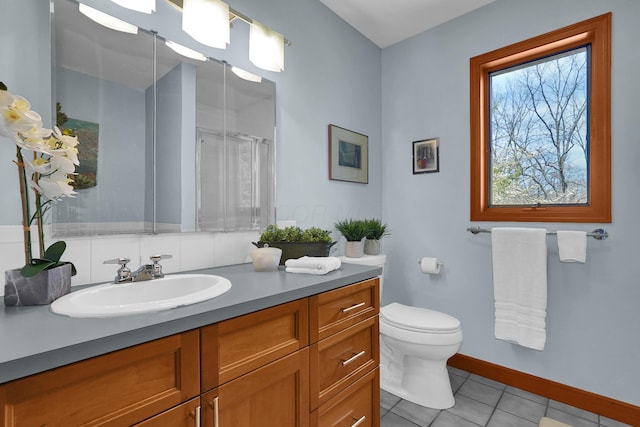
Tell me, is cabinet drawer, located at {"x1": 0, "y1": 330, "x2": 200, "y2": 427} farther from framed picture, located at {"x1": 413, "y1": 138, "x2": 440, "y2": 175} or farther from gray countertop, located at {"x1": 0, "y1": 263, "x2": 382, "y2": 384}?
framed picture, located at {"x1": 413, "y1": 138, "x2": 440, "y2": 175}

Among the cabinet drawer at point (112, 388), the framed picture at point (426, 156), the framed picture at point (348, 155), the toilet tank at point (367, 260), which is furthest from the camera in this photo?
the framed picture at point (426, 156)

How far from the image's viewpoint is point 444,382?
1857 mm

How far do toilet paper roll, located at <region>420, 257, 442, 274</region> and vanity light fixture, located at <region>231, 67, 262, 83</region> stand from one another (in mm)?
1675

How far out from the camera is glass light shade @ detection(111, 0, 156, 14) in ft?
4.05

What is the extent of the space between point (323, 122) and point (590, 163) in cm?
164

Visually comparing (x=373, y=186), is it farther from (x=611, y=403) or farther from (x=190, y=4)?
(x=611, y=403)

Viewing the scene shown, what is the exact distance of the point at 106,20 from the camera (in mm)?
1196

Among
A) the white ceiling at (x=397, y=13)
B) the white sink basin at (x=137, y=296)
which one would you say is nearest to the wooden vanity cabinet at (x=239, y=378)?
the white sink basin at (x=137, y=296)

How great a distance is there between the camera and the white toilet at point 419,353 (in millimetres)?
1762

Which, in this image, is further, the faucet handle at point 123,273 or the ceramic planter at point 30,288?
the faucet handle at point 123,273

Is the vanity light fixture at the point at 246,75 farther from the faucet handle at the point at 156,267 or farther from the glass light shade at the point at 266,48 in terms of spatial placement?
the faucet handle at the point at 156,267

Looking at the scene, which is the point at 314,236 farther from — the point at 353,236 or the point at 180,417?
the point at 180,417

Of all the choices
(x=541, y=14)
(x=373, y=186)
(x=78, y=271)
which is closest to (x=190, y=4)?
(x=78, y=271)

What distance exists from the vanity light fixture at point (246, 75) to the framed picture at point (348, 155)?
63 centimetres
